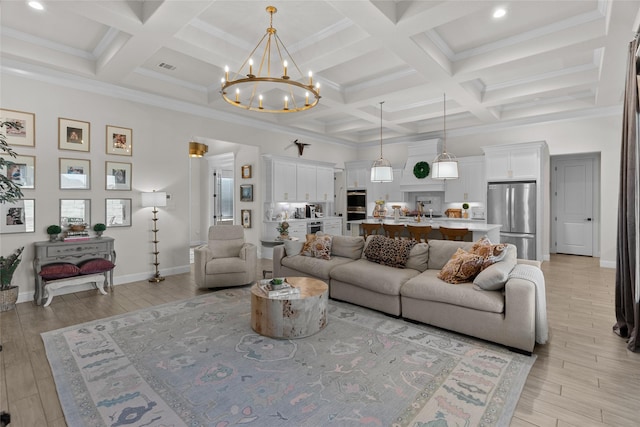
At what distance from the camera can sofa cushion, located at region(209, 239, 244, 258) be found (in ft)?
17.2

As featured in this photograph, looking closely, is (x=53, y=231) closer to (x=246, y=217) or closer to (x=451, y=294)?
(x=246, y=217)

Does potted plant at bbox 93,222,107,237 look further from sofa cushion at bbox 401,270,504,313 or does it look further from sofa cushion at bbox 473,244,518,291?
sofa cushion at bbox 473,244,518,291

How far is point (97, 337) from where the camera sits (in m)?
3.20

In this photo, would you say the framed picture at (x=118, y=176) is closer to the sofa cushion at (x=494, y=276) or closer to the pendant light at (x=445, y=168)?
the pendant light at (x=445, y=168)

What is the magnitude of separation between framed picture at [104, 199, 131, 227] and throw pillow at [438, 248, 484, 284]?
487 cm

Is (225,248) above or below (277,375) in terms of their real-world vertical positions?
above

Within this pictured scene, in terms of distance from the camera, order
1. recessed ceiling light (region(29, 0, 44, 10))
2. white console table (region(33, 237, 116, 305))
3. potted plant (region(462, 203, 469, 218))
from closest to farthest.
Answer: recessed ceiling light (region(29, 0, 44, 10)) → white console table (region(33, 237, 116, 305)) → potted plant (region(462, 203, 469, 218))

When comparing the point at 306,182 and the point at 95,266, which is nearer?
the point at 95,266

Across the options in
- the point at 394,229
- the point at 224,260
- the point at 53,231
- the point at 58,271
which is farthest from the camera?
the point at 394,229

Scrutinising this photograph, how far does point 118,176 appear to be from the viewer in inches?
204

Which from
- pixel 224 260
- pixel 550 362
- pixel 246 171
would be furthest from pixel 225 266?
pixel 550 362

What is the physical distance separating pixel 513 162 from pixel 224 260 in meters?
6.22

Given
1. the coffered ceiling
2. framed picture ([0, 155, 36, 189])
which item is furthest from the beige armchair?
the coffered ceiling

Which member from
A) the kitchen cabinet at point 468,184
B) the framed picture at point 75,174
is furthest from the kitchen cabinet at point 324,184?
the framed picture at point 75,174
